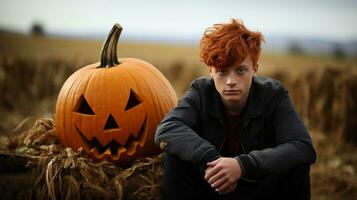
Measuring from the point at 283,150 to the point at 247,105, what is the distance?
1.42 ft

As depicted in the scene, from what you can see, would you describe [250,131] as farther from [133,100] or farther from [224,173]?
[133,100]

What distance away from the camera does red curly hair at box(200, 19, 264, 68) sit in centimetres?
312

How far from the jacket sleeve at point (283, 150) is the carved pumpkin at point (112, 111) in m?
1.01

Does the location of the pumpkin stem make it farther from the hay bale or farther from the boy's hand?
the boy's hand

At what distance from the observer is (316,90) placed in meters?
7.75

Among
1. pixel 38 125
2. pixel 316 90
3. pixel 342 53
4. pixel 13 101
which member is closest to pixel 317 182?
pixel 316 90

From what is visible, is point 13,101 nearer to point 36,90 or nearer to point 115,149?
point 36,90

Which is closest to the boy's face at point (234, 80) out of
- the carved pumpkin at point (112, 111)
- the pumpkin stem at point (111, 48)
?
the carved pumpkin at point (112, 111)

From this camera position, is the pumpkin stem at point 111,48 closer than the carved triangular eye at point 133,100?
No

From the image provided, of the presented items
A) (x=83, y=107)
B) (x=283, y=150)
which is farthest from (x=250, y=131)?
(x=83, y=107)

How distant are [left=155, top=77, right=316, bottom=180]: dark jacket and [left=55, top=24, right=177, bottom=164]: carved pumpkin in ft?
1.71

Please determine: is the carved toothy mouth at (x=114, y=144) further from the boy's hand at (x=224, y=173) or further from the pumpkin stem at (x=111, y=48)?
the boy's hand at (x=224, y=173)

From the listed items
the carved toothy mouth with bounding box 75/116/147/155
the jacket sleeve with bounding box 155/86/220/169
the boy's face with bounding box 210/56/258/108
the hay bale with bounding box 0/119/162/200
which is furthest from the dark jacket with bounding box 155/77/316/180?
the carved toothy mouth with bounding box 75/116/147/155

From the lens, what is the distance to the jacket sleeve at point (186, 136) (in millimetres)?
2941
